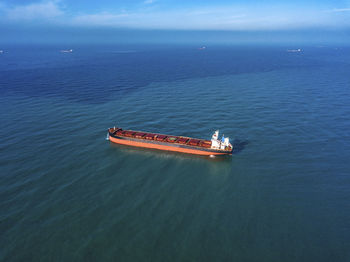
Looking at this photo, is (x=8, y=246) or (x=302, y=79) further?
(x=302, y=79)

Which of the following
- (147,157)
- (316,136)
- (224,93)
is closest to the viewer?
(147,157)

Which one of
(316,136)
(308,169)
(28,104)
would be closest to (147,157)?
(308,169)

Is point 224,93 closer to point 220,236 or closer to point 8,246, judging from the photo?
point 220,236

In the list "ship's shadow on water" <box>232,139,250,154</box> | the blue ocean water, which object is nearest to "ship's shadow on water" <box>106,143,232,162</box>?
the blue ocean water

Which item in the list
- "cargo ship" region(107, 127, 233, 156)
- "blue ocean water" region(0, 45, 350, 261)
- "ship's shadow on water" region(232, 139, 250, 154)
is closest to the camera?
"blue ocean water" region(0, 45, 350, 261)

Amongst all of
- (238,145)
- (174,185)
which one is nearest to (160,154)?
(174,185)

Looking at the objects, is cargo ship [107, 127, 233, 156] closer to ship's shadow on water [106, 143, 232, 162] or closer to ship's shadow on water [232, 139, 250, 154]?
→ ship's shadow on water [106, 143, 232, 162]

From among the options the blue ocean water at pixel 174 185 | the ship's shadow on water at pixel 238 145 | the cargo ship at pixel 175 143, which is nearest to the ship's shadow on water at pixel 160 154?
the blue ocean water at pixel 174 185
